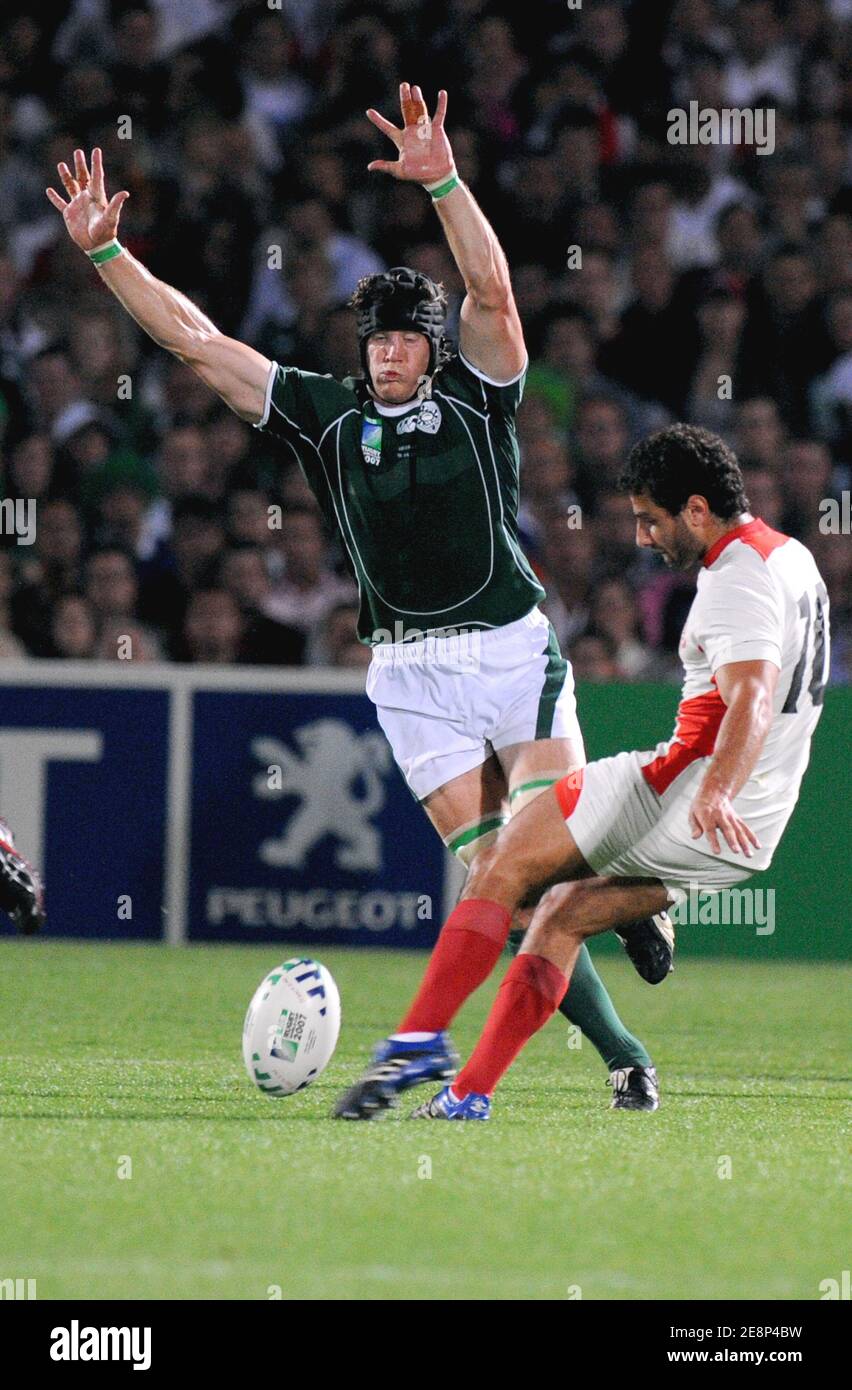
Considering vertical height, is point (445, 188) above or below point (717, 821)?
above

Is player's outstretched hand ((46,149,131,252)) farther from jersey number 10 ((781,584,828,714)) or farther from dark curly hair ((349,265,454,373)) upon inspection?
jersey number 10 ((781,584,828,714))

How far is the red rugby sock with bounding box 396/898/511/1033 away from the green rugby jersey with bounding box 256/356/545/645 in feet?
3.35

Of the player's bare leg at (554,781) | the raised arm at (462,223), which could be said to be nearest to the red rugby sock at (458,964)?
the player's bare leg at (554,781)

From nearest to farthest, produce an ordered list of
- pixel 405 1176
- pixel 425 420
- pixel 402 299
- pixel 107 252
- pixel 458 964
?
pixel 405 1176, pixel 458 964, pixel 402 299, pixel 425 420, pixel 107 252

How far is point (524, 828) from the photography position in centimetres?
579

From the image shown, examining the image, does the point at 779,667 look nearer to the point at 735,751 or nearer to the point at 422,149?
the point at 735,751

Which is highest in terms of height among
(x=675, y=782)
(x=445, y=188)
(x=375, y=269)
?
(x=375, y=269)

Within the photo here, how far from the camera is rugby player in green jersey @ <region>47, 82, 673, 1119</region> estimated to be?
622 cm

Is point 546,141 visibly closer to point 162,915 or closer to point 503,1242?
point 162,915

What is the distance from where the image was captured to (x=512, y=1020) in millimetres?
5664

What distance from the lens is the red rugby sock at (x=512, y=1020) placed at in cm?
565

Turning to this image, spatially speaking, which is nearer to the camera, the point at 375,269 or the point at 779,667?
the point at 779,667

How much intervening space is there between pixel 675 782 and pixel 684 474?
0.79 meters

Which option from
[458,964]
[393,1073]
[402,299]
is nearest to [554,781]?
[458,964]
